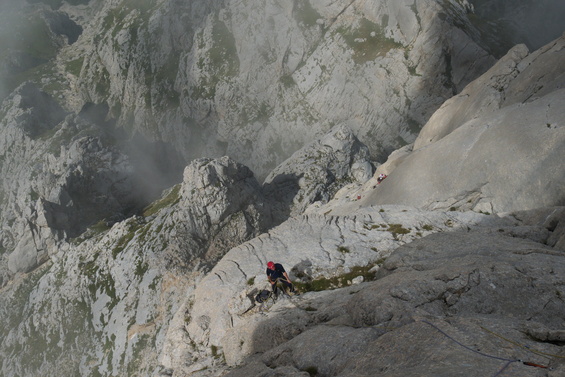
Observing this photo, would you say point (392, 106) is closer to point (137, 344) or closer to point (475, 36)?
point (475, 36)

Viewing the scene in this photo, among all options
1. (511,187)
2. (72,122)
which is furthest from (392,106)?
(72,122)

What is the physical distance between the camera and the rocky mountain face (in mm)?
15078

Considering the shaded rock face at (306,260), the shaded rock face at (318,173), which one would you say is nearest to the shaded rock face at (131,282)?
the shaded rock face at (318,173)

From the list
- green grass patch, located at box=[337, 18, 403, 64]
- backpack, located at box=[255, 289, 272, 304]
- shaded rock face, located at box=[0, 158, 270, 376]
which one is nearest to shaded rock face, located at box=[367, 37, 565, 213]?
backpack, located at box=[255, 289, 272, 304]

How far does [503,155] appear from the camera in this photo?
99.4ft

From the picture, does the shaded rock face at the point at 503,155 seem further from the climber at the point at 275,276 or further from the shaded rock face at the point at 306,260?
the climber at the point at 275,276

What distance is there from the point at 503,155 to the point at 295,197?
4822cm

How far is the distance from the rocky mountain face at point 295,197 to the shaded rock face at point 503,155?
0.19 metres

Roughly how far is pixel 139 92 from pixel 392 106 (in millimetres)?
103204

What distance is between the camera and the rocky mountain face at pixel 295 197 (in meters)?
15.1

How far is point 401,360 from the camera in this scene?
1083 centimetres

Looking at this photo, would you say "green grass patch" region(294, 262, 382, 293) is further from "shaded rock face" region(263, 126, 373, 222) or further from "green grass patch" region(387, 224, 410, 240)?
"shaded rock face" region(263, 126, 373, 222)

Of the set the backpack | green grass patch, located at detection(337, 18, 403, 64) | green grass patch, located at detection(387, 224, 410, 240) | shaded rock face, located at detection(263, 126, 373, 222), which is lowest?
green grass patch, located at detection(387, 224, 410, 240)

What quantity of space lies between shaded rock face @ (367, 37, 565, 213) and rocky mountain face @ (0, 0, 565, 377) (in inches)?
7.3
